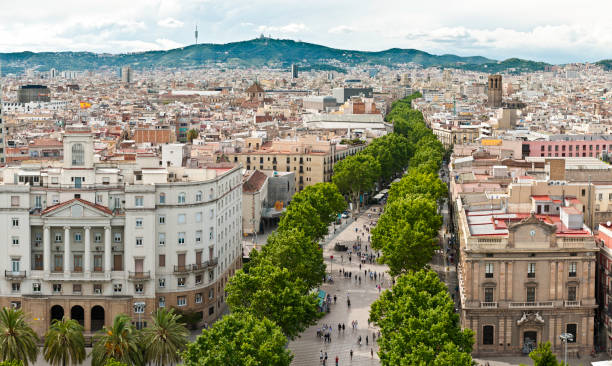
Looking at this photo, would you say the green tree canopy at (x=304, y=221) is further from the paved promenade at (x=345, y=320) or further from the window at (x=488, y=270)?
the window at (x=488, y=270)

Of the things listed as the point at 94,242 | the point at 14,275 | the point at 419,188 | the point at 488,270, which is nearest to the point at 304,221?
the point at 419,188

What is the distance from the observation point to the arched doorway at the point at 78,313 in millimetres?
70938

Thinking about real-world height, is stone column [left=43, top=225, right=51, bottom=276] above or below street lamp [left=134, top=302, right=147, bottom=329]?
above

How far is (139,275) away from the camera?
7025 centimetres

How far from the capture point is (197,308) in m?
73.5

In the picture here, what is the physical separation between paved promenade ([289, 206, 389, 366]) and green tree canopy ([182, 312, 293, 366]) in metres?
13.0

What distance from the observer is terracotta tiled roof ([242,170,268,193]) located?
11369 cm

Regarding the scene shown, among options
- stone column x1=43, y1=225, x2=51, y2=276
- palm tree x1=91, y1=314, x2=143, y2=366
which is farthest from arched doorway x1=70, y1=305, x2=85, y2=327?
palm tree x1=91, y1=314, x2=143, y2=366

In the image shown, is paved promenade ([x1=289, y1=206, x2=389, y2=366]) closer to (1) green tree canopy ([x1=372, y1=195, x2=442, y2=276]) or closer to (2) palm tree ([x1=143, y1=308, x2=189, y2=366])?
(1) green tree canopy ([x1=372, y1=195, x2=442, y2=276])

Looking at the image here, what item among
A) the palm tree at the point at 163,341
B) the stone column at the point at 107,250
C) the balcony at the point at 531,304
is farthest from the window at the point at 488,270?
the stone column at the point at 107,250

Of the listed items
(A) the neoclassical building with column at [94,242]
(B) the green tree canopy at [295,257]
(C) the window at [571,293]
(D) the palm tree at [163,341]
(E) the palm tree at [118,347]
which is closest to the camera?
(E) the palm tree at [118,347]

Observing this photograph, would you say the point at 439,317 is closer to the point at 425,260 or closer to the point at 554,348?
the point at 554,348

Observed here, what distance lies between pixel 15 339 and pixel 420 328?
90.6 ft

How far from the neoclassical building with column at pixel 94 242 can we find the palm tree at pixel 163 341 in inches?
468
